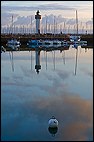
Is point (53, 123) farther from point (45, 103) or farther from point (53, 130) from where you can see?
point (45, 103)

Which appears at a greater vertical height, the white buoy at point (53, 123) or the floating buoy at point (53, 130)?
the white buoy at point (53, 123)

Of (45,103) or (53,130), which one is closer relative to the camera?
(53,130)

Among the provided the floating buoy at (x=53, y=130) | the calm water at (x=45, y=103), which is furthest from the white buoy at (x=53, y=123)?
the calm water at (x=45, y=103)

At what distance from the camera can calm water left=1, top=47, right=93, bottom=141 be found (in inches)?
289

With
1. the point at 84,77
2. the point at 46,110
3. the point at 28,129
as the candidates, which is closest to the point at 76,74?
the point at 84,77

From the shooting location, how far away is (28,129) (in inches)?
297

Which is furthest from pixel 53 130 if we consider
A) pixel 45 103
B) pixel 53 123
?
pixel 45 103

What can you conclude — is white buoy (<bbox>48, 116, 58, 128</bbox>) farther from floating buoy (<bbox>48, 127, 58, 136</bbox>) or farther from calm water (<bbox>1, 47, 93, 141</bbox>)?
calm water (<bbox>1, 47, 93, 141</bbox>)

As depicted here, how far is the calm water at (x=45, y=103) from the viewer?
7.35 metres

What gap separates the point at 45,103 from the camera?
973cm

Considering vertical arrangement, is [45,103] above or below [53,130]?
above

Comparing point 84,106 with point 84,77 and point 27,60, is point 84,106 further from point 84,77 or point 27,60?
point 27,60

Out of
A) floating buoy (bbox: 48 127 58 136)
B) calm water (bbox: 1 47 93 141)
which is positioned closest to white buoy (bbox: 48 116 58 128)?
floating buoy (bbox: 48 127 58 136)

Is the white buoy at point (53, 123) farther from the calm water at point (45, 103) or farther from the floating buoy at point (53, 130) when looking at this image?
the calm water at point (45, 103)
